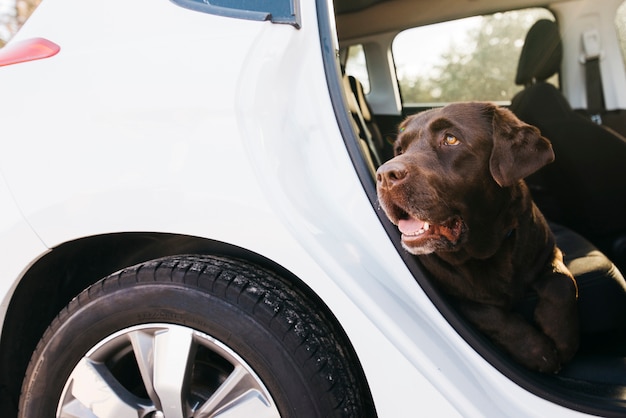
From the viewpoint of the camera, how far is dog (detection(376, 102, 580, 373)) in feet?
5.74

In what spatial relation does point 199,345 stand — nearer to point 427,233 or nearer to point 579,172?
point 427,233

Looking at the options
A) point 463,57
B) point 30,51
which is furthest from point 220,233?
point 463,57

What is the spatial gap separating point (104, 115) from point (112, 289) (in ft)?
1.50

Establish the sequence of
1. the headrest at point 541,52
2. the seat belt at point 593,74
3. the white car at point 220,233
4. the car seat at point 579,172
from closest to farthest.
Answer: the white car at point 220,233, the car seat at point 579,172, the seat belt at point 593,74, the headrest at point 541,52

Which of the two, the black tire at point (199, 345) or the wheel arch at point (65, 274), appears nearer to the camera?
the black tire at point (199, 345)

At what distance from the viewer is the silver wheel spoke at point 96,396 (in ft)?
5.43

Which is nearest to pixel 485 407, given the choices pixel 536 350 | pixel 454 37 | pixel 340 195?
pixel 536 350

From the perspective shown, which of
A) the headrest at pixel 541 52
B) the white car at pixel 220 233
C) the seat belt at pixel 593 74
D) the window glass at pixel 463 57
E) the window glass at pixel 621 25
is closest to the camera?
the white car at pixel 220 233

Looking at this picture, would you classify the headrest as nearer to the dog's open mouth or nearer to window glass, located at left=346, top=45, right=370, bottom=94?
window glass, located at left=346, top=45, right=370, bottom=94

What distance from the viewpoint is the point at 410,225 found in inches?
67.0

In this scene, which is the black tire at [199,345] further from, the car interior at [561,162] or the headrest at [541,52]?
the headrest at [541,52]

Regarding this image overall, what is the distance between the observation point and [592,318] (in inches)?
80.7

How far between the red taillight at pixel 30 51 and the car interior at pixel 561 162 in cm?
81

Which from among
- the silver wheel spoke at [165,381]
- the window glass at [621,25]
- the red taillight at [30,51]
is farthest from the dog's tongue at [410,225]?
the window glass at [621,25]
